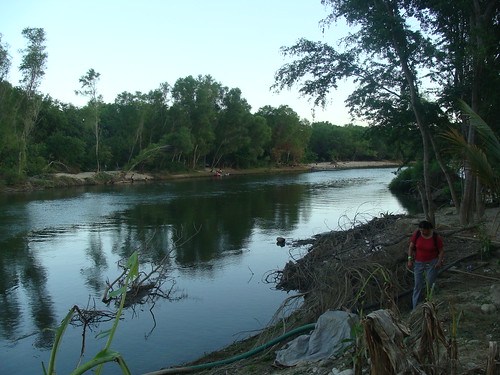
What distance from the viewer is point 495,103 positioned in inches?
477

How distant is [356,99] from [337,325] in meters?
9.98

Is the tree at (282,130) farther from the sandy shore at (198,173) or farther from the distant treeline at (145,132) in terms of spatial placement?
the sandy shore at (198,173)

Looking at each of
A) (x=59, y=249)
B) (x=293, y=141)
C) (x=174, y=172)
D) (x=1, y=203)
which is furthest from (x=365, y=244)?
(x=293, y=141)

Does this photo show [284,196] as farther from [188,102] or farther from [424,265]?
[188,102]

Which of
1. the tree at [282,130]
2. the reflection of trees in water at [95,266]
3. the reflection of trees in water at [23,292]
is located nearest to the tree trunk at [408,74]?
the reflection of trees in water at [95,266]

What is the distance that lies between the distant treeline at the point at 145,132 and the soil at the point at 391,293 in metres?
41.3

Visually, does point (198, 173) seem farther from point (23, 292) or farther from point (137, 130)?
point (23, 292)

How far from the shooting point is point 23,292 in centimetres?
1252

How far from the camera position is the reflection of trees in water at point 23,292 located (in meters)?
10.1

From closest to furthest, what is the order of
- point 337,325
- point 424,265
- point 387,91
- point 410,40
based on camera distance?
point 337,325 < point 424,265 < point 410,40 < point 387,91

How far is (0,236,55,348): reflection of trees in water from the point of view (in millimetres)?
10055

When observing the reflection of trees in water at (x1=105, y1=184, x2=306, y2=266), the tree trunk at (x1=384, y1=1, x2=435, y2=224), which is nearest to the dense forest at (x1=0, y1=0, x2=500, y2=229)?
the tree trunk at (x1=384, y1=1, x2=435, y2=224)

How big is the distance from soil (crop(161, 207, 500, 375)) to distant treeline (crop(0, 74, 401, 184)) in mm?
41297

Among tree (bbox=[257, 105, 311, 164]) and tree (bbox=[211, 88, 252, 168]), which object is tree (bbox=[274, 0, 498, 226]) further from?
tree (bbox=[257, 105, 311, 164])
